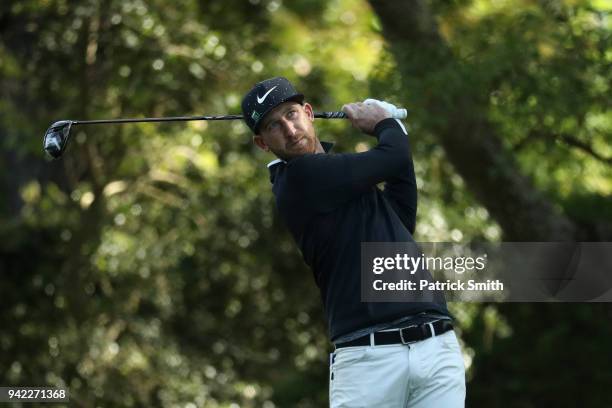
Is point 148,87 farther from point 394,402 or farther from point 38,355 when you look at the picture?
point 394,402

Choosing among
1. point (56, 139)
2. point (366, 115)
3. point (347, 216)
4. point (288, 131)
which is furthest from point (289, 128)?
point (56, 139)

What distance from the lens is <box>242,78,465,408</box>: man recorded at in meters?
3.77

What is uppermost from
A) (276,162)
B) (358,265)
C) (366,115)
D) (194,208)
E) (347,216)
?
(194,208)

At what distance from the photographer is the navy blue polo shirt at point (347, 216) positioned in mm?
3805

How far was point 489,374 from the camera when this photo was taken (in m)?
10.7

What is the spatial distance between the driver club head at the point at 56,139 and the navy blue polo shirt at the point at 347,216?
4.69 feet

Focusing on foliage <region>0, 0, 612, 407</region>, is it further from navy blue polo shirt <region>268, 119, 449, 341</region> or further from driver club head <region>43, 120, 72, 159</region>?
navy blue polo shirt <region>268, 119, 449, 341</region>

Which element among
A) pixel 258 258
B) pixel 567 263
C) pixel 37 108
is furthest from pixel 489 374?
pixel 37 108

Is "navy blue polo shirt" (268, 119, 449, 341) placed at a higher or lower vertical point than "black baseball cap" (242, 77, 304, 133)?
lower

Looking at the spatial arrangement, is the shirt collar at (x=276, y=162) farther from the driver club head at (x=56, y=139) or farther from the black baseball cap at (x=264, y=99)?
the driver club head at (x=56, y=139)

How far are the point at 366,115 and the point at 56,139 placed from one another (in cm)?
165

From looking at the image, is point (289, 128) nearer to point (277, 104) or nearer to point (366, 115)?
point (277, 104)

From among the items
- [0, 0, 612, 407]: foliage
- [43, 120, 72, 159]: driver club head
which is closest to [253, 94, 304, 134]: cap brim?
[43, 120, 72, 159]: driver club head

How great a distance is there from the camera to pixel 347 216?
387 centimetres
